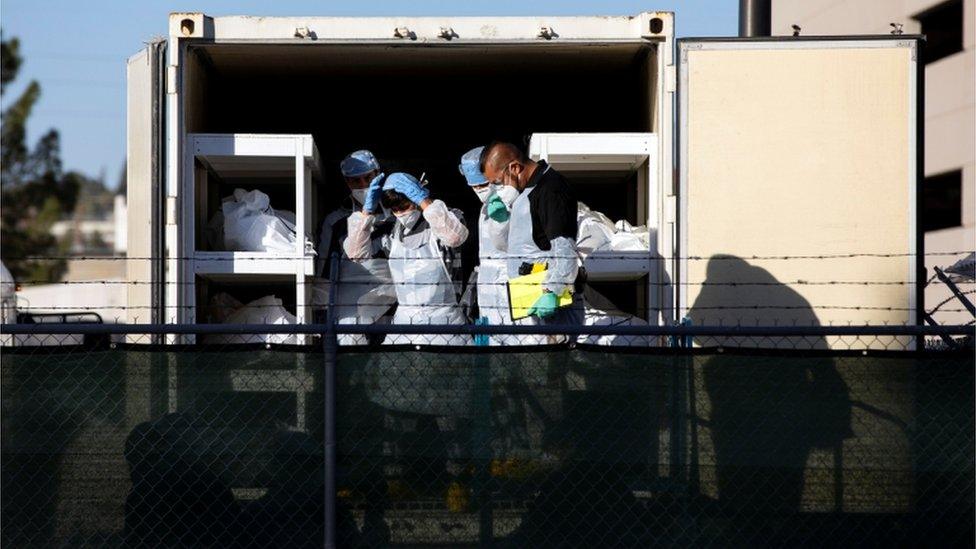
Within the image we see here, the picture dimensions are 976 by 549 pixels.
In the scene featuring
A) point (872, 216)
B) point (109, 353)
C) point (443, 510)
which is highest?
point (872, 216)

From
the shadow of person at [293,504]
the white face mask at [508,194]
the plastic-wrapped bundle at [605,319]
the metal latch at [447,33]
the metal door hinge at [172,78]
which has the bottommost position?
the shadow of person at [293,504]

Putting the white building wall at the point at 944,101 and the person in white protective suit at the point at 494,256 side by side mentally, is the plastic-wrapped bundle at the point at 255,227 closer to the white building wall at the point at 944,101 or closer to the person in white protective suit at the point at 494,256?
the person in white protective suit at the point at 494,256

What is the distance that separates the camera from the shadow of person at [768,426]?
19.0ft

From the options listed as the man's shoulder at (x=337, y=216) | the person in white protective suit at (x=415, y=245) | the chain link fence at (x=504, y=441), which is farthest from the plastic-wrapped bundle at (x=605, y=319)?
the man's shoulder at (x=337, y=216)

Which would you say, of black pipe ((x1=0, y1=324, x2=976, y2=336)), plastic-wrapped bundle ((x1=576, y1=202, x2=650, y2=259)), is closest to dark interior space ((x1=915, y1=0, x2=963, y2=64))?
plastic-wrapped bundle ((x1=576, y1=202, x2=650, y2=259))

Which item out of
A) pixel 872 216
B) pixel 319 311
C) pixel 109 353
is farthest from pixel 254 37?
pixel 872 216

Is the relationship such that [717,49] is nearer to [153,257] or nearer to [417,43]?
[417,43]

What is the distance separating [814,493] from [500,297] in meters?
2.14

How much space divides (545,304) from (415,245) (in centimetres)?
124

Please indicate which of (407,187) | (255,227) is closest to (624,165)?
(407,187)

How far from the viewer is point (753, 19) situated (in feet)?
30.7

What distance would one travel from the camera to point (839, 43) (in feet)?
23.7

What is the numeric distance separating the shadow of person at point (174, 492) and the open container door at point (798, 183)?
8.95 ft

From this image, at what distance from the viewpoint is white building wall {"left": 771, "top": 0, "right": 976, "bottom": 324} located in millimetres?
29375
